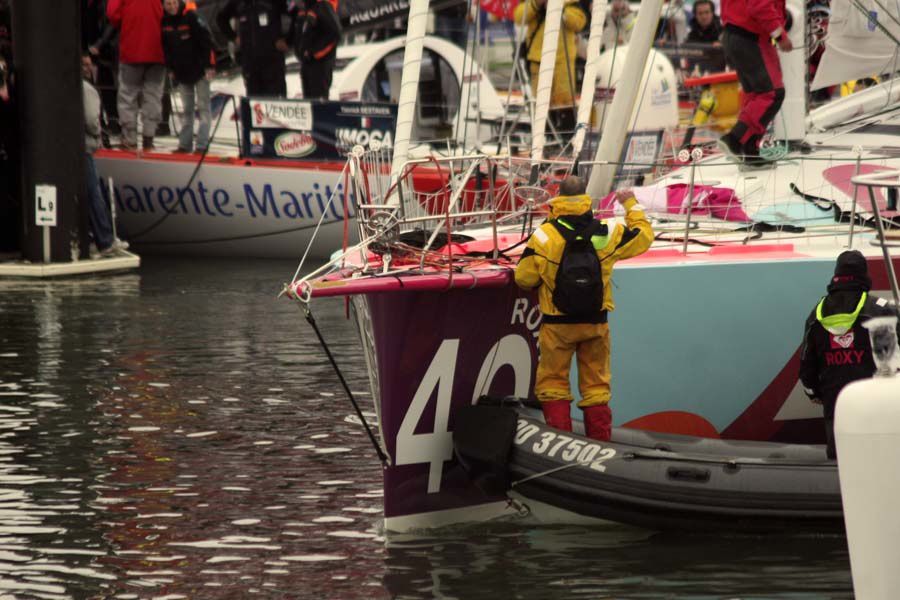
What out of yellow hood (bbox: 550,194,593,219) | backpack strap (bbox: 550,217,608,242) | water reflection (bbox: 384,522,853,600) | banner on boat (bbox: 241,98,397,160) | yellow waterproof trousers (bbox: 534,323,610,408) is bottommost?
water reflection (bbox: 384,522,853,600)

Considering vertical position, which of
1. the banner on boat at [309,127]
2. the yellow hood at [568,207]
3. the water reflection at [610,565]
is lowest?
the water reflection at [610,565]

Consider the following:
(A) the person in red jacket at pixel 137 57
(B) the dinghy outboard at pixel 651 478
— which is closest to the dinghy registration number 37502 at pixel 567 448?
(B) the dinghy outboard at pixel 651 478

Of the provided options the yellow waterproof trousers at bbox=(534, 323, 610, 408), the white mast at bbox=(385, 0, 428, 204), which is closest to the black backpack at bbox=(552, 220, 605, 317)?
the yellow waterproof trousers at bbox=(534, 323, 610, 408)

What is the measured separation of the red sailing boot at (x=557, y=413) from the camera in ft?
25.4

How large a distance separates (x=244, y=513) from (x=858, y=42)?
18.2ft

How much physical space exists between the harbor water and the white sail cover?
3.76 m

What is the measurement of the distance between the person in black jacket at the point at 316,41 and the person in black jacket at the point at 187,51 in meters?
1.12

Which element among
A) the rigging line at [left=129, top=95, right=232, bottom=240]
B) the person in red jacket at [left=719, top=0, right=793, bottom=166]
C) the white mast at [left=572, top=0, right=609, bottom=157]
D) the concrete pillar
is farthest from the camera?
the rigging line at [left=129, top=95, right=232, bottom=240]

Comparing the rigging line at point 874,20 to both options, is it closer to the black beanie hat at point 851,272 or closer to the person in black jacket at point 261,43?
the black beanie hat at point 851,272

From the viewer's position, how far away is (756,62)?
33.1 ft

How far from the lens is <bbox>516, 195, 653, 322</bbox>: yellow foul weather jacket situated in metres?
7.53

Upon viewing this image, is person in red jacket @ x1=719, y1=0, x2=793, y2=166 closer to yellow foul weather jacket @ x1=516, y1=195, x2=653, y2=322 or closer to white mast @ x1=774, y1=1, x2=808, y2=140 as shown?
white mast @ x1=774, y1=1, x2=808, y2=140

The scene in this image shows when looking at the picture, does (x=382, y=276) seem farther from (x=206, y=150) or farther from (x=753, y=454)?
(x=206, y=150)

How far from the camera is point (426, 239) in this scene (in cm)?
817
